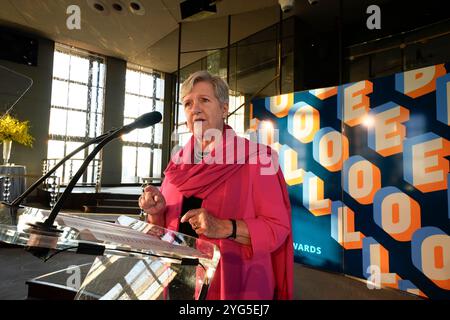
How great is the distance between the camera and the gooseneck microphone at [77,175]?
0.52 meters

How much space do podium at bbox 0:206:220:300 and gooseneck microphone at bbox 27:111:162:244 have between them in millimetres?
13

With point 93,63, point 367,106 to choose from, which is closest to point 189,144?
point 367,106

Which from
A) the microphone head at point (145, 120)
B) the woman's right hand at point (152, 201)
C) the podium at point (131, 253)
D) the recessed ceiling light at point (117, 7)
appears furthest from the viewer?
the recessed ceiling light at point (117, 7)

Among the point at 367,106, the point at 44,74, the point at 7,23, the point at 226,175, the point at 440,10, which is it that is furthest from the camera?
the point at 44,74

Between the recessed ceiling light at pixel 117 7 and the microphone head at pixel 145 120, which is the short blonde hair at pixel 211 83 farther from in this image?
the recessed ceiling light at pixel 117 7

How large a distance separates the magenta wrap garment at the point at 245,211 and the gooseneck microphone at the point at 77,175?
1.01 ft

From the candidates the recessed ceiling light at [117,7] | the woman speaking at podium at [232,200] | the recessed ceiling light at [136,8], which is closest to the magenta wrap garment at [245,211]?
the woman speaking at podium at [232,200]

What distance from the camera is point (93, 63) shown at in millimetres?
9227

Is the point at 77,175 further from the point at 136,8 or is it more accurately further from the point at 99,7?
the point at 99,7

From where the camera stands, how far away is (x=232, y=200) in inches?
36.1

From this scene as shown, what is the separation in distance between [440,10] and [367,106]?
4.08 m

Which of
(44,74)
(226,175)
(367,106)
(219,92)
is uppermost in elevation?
(44,74)

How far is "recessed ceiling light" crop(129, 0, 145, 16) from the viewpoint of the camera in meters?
5.79
